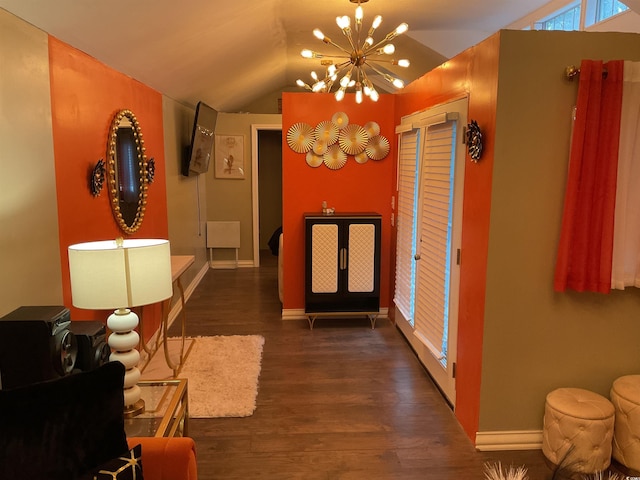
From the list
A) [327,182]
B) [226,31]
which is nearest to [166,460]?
[226,31]

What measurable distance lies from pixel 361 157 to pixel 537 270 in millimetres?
2530

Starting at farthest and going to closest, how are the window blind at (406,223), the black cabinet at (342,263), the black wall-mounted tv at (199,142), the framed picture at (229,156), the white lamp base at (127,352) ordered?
1. the framed picture at (229,156)
2. the black wall-mounted tv at (199,142)
3. the black cabinet at (342,263)
4. the window blind at (406,223)
5. the white lamp base at (127,352)

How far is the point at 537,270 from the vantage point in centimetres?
268

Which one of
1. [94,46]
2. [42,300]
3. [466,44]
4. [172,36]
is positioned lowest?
[42,300]

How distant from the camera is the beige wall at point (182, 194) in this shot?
5211 millimetres

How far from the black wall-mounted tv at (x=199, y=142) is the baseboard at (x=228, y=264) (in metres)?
1.69

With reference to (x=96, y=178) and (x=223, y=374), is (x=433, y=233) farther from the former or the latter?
(x=96, y=178)

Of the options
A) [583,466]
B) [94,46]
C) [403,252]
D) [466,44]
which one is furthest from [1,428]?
[466,44]

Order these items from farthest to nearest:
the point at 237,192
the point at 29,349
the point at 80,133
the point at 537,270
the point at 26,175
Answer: the point at 237,192
the point at 80,133
the point at 537,270
the point at 26,175
the point at 29,349

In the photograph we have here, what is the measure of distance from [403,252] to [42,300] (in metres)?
2.97

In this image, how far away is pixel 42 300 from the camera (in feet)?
7.63

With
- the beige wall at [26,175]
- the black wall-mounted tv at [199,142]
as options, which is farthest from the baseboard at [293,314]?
the beige wall at [26,175]

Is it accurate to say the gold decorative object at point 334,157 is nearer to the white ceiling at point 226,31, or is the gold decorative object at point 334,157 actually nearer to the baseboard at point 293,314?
the white ceiling at point 226,31

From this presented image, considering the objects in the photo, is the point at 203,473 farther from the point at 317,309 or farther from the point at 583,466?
the point at 317,309
